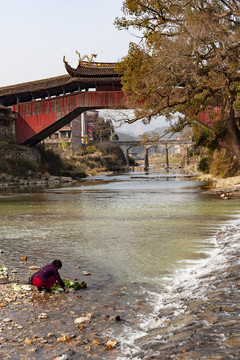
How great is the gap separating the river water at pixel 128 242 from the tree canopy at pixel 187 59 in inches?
201

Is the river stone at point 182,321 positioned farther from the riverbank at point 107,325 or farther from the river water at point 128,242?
the river water at point 128,242

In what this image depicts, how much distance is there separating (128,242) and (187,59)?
10.2m

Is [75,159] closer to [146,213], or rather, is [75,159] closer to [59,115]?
[59,115]

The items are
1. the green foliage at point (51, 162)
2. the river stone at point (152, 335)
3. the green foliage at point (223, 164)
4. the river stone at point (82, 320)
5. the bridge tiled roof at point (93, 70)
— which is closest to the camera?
the river stone at point (152, 335)

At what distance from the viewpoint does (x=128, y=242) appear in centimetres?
1038

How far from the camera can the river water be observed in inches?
271

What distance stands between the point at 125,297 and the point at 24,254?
3.77 meters

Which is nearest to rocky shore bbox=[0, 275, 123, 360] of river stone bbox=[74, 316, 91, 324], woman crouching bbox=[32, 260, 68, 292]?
river stone bbox=[74, 316, 91, 324]

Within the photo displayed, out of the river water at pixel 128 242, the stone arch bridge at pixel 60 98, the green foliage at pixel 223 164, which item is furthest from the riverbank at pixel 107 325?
the stone arch bridge at pixel 60 98

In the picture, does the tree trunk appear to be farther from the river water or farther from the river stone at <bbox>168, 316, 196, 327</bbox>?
the river stone at <bbox>168, 316, 196, 327</bbox>

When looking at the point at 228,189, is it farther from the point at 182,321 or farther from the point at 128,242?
the point at 182,321

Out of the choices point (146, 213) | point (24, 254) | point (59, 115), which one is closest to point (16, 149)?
point (59, 115)

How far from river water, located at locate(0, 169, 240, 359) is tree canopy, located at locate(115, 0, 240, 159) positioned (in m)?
5.10

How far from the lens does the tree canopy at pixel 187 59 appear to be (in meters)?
16.7
